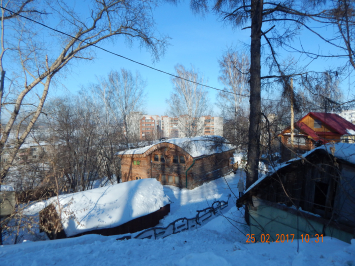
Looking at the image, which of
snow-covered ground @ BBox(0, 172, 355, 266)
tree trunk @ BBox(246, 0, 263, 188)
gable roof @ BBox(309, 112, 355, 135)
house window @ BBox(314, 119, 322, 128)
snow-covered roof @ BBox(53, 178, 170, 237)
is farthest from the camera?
house window @ BBox(314, 119, 322, 128)

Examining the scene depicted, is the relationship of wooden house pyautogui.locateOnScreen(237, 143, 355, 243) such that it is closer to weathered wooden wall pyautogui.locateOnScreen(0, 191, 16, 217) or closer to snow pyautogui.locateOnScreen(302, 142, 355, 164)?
snow pyautogui.locateOnScreen(302, 142, 355, 164)

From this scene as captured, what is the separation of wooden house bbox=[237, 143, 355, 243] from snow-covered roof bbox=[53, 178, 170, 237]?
578 centimetres

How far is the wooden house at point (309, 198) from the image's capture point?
11.9 ft

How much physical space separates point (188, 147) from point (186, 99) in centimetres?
1756

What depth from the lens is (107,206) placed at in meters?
8.65

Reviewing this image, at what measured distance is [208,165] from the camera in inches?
669

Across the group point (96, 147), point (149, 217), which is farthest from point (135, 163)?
point (149, 217)

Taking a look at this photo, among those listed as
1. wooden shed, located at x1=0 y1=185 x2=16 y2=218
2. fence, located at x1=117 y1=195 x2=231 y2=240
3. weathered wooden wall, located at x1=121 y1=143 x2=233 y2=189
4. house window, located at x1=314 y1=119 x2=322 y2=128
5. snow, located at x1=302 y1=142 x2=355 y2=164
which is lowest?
fence, located at x1=117 y1=195 x2=231 y2=240

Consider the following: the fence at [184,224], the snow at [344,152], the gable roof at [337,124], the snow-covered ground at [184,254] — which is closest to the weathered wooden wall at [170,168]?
the fence at [184,224]

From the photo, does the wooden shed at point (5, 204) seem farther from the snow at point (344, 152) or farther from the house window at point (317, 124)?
the house window at point (317, 124)

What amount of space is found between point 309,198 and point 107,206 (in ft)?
26.7

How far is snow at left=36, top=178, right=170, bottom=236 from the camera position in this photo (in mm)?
7570

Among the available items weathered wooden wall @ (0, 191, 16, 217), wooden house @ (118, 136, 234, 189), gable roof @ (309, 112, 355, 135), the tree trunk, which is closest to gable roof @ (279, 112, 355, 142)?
gable roof @ (309, 112, 355, 135)

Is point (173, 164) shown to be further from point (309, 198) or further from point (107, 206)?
point (309, 198)
